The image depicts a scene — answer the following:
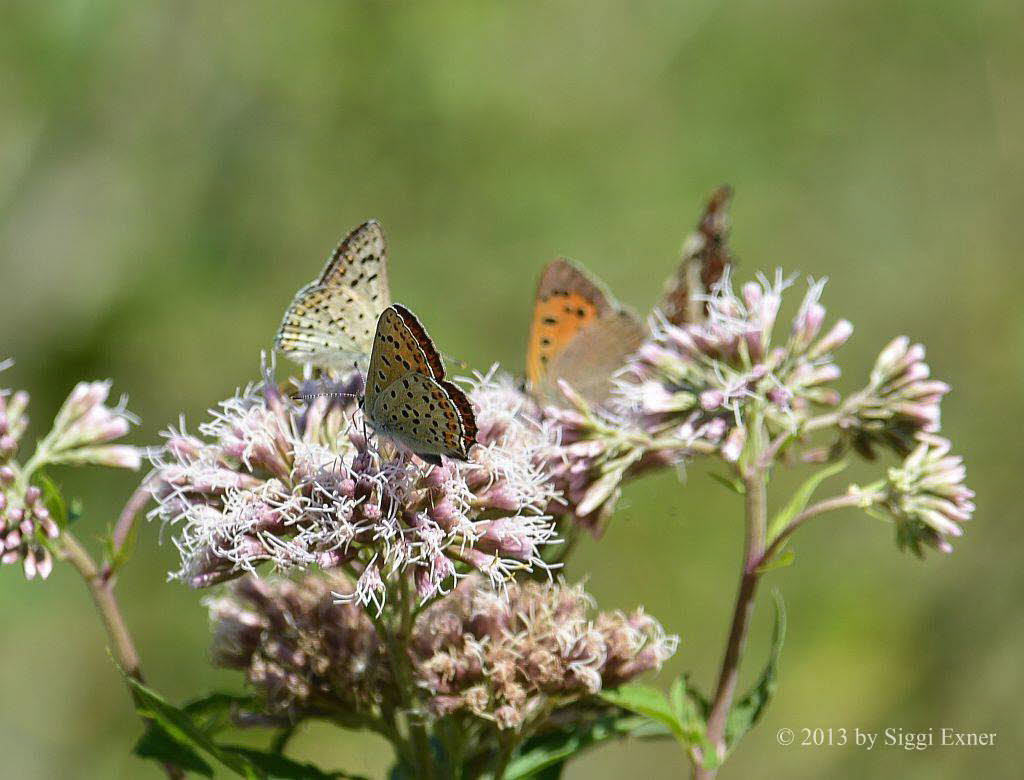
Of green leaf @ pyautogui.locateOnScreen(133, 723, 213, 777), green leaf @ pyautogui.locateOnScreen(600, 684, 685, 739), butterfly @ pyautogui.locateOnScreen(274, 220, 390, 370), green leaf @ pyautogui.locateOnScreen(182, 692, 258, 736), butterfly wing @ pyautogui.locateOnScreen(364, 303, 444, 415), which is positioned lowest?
green leaf @ pyautogui.locateOnScreen(133, 723, 213, 777)

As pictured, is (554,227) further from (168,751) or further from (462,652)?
(168,751)

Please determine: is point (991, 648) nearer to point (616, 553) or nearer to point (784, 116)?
point (616, 553)

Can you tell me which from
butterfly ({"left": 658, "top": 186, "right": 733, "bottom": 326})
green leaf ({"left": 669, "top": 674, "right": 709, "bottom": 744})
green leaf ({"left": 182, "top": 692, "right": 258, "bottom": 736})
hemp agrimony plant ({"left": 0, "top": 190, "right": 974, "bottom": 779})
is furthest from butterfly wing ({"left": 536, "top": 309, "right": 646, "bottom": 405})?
green leaf ({"left": 182, "top": 692, "right": 258, "bottom": 736})

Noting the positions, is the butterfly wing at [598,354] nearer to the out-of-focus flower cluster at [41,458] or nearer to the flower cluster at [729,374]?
the flower cluster at [729,374]

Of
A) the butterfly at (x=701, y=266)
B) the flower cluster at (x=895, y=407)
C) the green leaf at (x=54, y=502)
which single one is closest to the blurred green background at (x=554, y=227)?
the butterfly at (x=701, y=266)

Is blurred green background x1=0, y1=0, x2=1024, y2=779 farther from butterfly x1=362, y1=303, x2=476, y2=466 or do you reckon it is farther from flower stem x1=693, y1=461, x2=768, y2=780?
butterfly x1=362, y1=303, x2=476, y2=466

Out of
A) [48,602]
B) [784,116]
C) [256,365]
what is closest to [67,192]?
[256,365]
